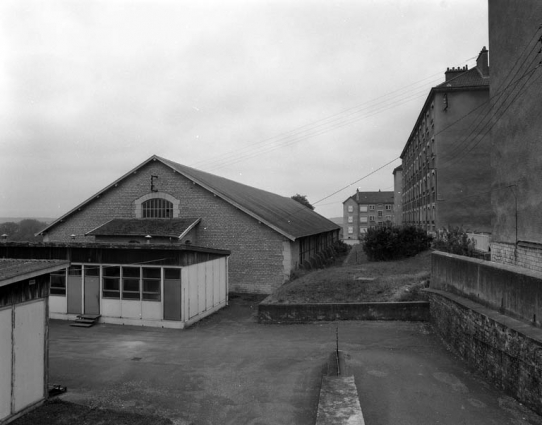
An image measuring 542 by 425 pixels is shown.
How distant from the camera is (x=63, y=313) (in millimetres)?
17719

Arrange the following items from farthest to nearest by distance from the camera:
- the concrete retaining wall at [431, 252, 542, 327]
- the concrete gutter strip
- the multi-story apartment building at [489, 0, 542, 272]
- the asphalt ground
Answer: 1. the multi-story apartment building at [489, 0, 542, 272]
2. the concrete retaining wall at [431, 252, 542, 327]
3. the asphalt ground
4. the concrete gutter strip

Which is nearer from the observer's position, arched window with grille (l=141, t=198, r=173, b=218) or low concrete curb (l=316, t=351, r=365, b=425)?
low concrete curb (l=316, t=351, r=365, b=425)

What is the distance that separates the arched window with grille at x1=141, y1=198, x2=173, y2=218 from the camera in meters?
27.2

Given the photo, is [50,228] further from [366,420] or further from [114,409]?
[366,420]

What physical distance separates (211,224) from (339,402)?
19091mm

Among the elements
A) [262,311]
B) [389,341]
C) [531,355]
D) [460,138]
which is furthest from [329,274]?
[460,138]

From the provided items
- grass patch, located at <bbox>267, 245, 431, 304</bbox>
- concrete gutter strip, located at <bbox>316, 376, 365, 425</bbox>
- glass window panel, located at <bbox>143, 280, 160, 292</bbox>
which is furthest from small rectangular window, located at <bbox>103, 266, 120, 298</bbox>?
concrete gutter strip, located at <bbox>316, 376, 365, 425</bbox>

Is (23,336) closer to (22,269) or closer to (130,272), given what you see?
(22,269)

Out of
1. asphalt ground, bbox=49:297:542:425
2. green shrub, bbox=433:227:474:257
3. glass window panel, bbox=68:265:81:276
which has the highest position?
green shrub, bbox=433:227:474:257

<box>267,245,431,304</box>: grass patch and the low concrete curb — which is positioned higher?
<box>267,245,431,304</box>: grass patch

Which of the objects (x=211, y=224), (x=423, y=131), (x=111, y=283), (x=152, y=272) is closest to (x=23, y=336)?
(x=152, y=272)

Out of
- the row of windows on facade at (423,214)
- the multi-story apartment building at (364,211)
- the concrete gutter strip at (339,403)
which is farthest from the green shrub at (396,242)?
the multi-story apartment building at (364,211)

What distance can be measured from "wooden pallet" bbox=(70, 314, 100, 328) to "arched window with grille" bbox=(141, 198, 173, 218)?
10.8 meters

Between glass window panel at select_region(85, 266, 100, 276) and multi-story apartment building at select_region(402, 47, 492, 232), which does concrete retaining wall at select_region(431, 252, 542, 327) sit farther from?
multi-story apartment building at select_region(402, 47, 492, 232)
